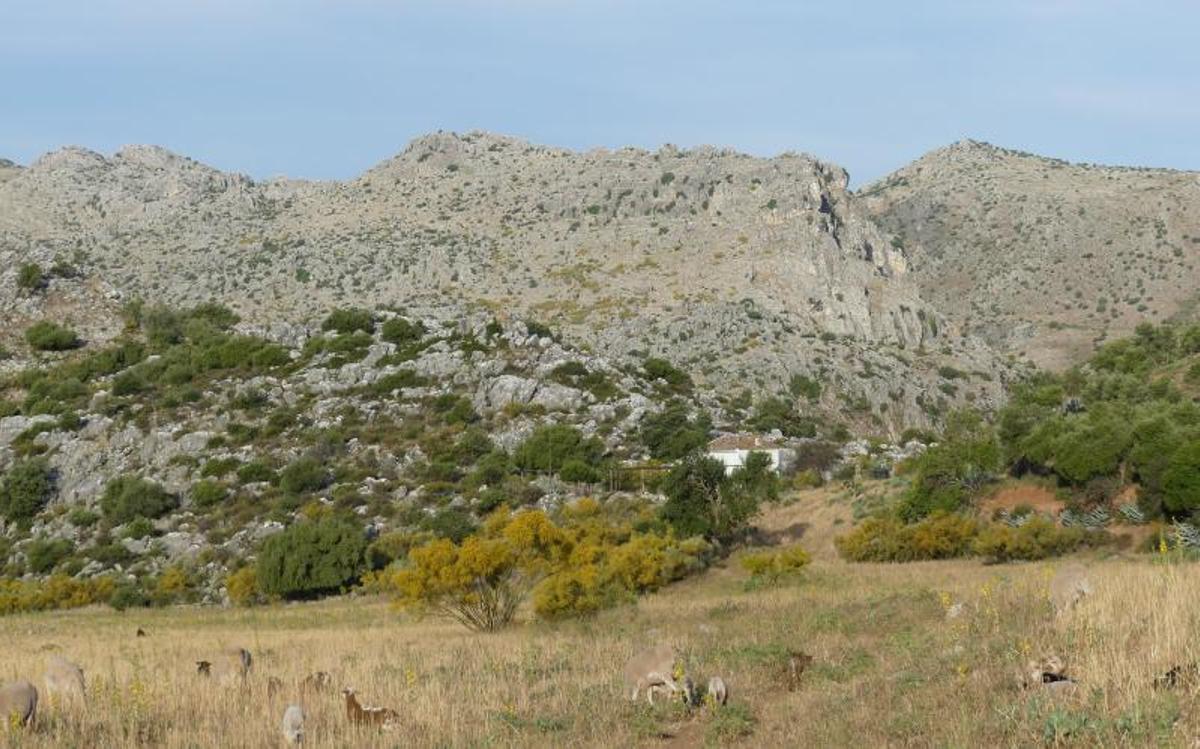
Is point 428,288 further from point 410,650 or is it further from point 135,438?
point 410,650

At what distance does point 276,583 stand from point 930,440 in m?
50.0

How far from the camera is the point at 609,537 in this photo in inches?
Answer: 1665

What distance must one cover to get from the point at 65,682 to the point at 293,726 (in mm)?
4714

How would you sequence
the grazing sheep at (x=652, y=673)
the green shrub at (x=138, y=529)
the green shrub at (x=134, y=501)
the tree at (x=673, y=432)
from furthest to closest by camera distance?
the tree at (x=673, y=432) → the green shrub at (x=134, y=501) → the green shrub at (x=138, y=529) → the grazing sheep at (x=652, y=673)

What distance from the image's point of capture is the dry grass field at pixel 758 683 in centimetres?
875

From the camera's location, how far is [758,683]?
12648mm

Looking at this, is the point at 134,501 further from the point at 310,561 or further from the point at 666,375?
the point at 666,375

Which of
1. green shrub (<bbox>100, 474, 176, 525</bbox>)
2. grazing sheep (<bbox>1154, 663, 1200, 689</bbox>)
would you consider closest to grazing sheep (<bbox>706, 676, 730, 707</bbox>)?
grazing sheep (<bbox>1154, 663, 1200, 689</bbox>)

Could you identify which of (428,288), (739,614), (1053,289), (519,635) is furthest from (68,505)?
(1053,289)

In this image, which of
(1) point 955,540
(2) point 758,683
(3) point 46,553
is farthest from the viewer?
(3) point 46,553

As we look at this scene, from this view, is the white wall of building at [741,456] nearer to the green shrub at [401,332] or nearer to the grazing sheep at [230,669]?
the green shrub at [401,332]

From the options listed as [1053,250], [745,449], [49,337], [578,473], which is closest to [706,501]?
[578,473]

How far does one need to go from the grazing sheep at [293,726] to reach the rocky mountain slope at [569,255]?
70.8 meters

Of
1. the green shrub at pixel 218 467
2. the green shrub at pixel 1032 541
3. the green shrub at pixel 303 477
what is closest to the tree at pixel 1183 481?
the green shrub at pixel 1032 541
